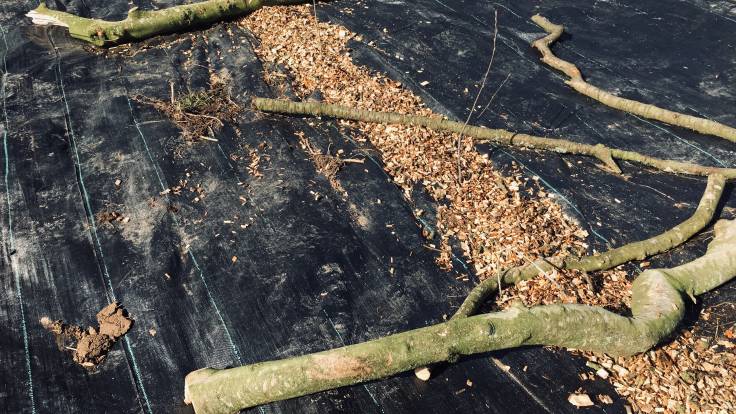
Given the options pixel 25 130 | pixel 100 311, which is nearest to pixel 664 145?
pixel 100 311

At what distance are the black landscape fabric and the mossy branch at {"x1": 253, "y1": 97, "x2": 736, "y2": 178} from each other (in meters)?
0.12

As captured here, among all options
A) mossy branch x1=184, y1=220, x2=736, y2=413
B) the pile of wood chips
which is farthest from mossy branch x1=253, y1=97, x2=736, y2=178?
mossy branch x1=184, y1=220, x2=736, y2=413

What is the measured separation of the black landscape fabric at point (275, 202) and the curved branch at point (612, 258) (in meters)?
0.15

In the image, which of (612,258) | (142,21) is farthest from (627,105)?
(142,21)

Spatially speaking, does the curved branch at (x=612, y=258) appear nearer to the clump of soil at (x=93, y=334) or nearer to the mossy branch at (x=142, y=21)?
the clump of soil at (x=93, y=334)

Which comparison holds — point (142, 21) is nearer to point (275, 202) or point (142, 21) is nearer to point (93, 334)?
point (275, 202)

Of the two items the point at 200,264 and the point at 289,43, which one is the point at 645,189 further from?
the point at 289,43

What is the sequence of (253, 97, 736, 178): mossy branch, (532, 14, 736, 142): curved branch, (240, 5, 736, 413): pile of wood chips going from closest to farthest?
(240, 5, 736, 413): pile of wood chips
(253, 97, 736, 178): mossy branch
(532, 14, 736, 142): curved branch

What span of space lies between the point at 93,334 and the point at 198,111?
2912 mm

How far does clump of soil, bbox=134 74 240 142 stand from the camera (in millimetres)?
5750

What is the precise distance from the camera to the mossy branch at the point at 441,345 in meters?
3.40

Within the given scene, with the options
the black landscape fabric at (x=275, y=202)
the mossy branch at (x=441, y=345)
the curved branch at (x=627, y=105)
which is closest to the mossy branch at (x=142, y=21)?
the black landscape fabric at (x=275, y=202)

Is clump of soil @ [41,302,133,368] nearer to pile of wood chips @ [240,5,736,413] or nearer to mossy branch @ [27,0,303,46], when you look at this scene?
pile of wood chips @ [240,5,736,413]

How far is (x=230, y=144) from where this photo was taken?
18.5 feet
